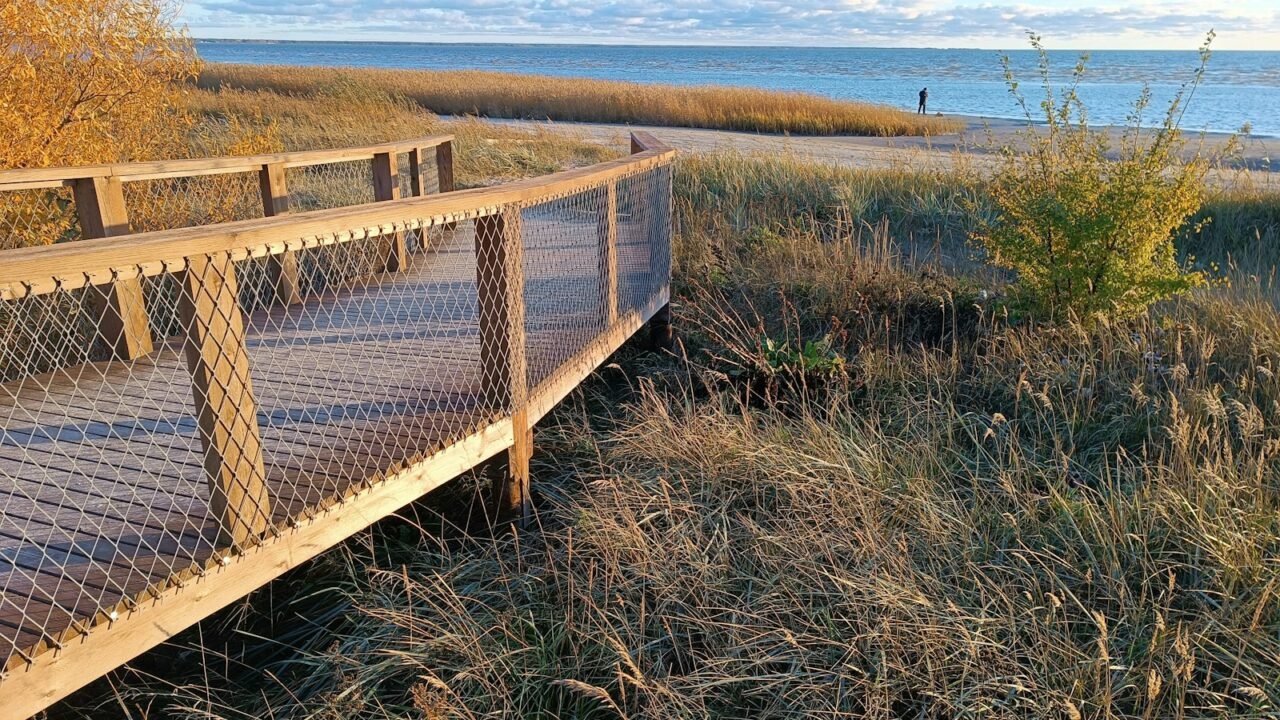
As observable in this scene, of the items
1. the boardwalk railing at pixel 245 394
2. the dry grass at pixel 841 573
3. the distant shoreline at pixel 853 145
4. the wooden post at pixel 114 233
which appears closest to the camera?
the boardwalk railing at pixel 245 394

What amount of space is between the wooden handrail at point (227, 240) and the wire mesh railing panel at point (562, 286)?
3.41 feet

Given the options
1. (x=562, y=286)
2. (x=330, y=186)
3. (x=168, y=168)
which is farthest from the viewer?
(x=330, y=186)

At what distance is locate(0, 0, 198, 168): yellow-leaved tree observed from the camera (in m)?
6.27

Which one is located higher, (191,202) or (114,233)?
(114,233)

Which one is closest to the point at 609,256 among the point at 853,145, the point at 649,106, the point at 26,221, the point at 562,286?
the point at 562,286

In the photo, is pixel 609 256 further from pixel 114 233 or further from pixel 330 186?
pixel 330 186

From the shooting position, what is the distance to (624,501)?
160 inches

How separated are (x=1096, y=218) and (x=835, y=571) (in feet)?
12.0

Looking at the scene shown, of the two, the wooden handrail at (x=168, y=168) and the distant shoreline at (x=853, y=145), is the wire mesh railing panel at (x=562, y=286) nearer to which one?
the wooden handrail at (x=168, y=168)

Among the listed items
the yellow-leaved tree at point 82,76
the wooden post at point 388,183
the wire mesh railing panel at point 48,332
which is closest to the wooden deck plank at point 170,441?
the wire mesh railing panel at point 48,332

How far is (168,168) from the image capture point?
5.45 metres

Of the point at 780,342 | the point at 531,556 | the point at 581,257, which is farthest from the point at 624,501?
the point at 581,257

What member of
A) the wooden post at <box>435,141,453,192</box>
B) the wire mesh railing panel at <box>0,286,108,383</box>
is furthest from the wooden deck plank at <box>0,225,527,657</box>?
the wooden post at <box>435,141,453,192</box>

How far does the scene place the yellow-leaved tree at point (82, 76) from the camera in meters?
6.27
